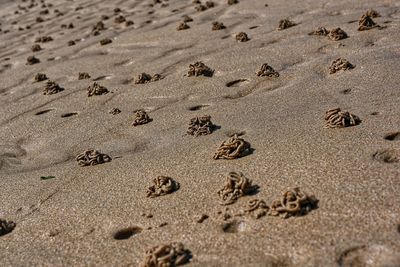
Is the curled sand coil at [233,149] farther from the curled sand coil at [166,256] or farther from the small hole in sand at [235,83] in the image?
the small hole in sand at [235,83]

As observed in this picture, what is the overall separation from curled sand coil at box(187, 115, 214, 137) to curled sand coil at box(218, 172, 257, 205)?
111cm

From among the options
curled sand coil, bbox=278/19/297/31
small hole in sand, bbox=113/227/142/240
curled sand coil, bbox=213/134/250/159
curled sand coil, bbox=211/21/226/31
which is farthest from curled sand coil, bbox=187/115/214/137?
curled sand coil, bbox=211/21/226/31

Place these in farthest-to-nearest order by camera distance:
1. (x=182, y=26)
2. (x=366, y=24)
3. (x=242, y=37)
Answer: (x=182, y=26) → (x=242, y=37) → (x=366, y=24)

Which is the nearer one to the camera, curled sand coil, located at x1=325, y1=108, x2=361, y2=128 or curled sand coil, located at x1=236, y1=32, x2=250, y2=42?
curled sand coil, located at x1=325, y1=108, x2=361, y2=128

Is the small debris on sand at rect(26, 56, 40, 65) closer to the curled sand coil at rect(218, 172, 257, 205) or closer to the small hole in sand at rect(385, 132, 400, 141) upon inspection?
the curled sand coil at rect(218, 172, 257, 205)

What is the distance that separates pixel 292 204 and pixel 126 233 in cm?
105

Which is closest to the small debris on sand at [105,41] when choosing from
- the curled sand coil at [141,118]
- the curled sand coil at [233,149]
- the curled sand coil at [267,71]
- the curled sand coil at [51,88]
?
the curled sand coil at [51,88]

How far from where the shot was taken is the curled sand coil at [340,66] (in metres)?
5.42

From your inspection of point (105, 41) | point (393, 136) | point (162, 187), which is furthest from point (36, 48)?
point (393, 136)

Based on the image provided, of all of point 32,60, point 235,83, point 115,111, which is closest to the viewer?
point 115,111

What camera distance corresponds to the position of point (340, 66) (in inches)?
214

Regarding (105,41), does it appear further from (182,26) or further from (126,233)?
(126,233)

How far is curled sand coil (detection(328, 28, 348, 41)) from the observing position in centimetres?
638

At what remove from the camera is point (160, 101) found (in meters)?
5.72
